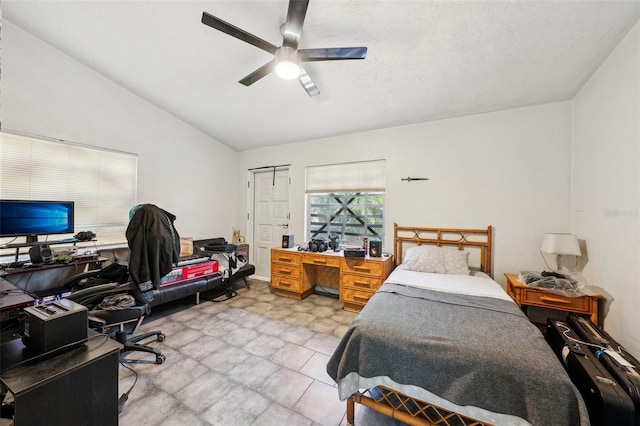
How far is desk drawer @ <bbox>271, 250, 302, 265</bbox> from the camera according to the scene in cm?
359

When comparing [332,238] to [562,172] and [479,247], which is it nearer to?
[479,247]

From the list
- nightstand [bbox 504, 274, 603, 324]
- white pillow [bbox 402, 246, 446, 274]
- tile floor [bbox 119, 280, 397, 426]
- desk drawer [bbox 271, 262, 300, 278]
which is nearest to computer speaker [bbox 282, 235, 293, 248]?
desk drawer [bbox 271, 262, 300, 278]

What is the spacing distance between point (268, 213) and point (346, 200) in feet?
5.51

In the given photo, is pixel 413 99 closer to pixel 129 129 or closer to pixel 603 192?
pixel 603 192

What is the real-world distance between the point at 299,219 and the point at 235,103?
6.81 feet

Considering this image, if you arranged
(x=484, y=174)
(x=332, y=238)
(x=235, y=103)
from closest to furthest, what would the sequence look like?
(x=484, y=174), (x=235, y=103), (x=332, y=238)

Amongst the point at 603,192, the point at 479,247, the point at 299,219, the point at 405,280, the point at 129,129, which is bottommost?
the point at 405,280

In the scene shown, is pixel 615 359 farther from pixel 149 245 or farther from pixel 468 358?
pixel 149 245

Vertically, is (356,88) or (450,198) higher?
(356,88)

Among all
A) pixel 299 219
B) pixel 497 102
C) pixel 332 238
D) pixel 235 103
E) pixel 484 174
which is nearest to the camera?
pixel 497 102

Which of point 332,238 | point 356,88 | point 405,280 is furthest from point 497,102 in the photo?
point 332,238

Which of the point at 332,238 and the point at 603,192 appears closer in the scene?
the point at 603,192

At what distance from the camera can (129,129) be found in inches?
135

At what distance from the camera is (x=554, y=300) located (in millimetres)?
2195
